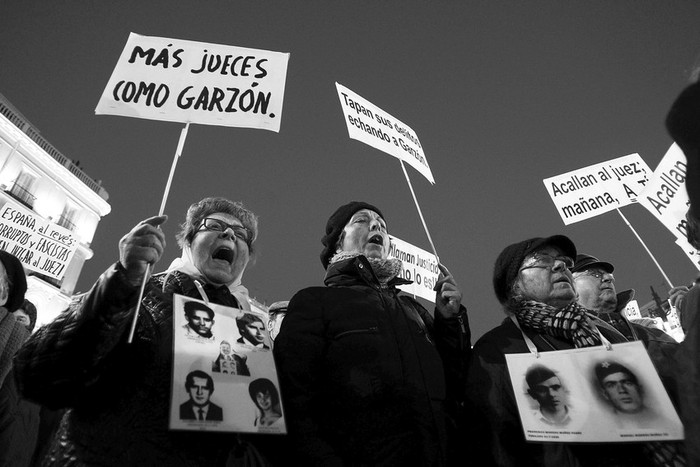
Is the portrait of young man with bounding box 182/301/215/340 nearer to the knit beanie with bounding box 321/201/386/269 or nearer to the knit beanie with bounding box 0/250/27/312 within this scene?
the knit beanie with bounding box 321/201/386/269

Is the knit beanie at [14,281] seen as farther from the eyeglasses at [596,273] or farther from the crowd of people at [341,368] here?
the eyeglasses at [596,273]

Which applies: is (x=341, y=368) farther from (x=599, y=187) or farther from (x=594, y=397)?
(x=599, y=187)

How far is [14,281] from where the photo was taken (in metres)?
3.25

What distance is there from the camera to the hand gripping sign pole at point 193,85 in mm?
2643

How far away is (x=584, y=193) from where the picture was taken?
5707 millimetres

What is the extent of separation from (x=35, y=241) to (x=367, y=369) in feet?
20.1

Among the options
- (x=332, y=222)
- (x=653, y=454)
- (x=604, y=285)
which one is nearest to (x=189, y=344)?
(x=332, y=222)

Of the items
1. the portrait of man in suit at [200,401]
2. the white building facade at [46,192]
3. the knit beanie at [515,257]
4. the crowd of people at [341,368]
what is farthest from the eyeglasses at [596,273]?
the white building facade at [46,192]

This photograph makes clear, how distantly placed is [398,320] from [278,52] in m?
2.10

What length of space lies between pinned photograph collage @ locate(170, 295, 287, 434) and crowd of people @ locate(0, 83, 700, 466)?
1 cm

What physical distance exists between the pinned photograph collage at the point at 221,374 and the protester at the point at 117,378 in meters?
0.10

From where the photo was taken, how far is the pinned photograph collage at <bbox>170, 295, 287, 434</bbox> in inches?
62.2

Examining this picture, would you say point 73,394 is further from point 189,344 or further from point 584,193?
point 584,193

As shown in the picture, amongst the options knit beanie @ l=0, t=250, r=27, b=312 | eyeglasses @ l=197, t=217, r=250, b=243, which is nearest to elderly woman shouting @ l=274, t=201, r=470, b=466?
eyeglasses @ l=197, t=217, r=250, b=243
